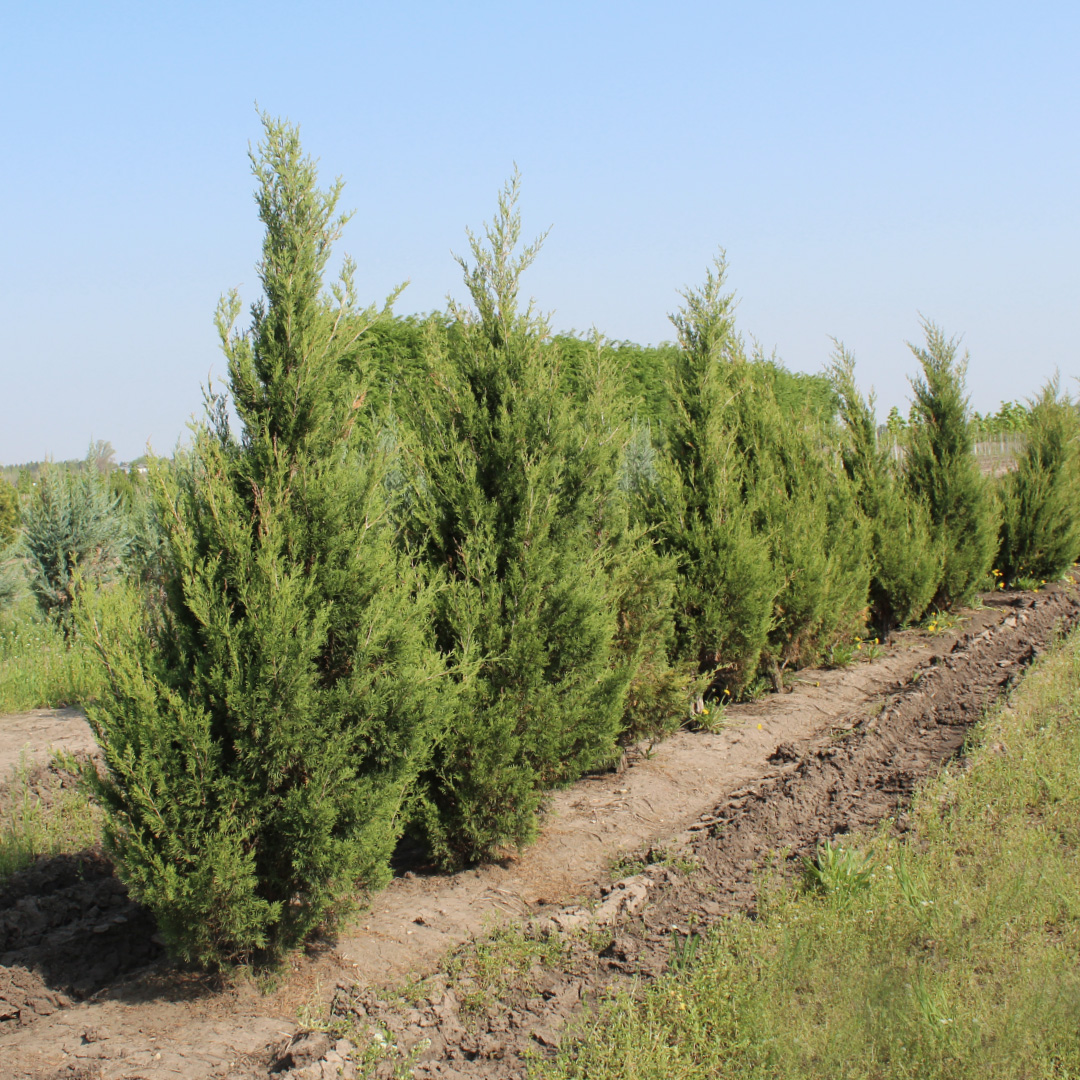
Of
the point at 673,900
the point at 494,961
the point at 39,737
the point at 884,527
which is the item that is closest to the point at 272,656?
the point at 494,961

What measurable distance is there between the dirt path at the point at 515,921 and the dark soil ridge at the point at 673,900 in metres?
0.01

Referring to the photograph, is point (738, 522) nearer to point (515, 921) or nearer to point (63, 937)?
point (515, 921)

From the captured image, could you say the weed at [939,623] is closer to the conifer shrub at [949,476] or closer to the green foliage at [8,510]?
the conifer shrub at [949,476]

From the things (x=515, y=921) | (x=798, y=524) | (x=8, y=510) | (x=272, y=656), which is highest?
(x=8, y=510)

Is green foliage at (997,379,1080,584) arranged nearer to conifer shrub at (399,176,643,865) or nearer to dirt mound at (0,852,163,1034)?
conifer shrub at (399,176,643,865)

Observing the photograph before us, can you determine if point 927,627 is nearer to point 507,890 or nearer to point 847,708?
point 847,708

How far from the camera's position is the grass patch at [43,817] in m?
4.78

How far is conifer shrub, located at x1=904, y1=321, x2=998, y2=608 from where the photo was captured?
1258 centimetres

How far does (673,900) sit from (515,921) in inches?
30.4

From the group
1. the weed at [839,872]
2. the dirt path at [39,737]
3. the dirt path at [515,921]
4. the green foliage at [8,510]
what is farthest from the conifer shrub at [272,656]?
the green foliage at [8,510]

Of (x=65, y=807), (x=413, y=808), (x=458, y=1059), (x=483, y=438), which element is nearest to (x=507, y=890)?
(x=413, y=808)

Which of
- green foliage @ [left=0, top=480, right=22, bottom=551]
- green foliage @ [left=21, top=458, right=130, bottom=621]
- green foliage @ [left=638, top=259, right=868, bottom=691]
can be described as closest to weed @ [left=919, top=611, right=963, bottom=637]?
green foliage @ [left=638, top=259, right=868, bottom=691]

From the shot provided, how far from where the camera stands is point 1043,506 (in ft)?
49.4

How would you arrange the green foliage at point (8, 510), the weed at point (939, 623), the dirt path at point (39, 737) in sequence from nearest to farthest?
the dirt path at point (39, 737)
the weed at point (939, 623)
the green foliage at point (8, 510)
